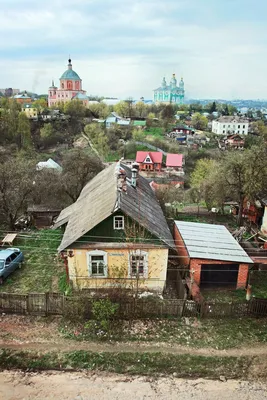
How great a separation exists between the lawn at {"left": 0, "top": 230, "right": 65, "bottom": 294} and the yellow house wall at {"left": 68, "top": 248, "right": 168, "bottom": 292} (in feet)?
5.16

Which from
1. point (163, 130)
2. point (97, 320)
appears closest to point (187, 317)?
point (97, 320)

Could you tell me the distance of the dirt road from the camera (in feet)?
33.8

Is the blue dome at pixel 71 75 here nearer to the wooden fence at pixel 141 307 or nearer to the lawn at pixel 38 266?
the lawn at pixel 38 266

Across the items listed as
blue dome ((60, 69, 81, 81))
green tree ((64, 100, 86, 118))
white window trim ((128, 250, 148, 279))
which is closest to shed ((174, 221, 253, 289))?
white window trim ((128, 250, 148, 279))

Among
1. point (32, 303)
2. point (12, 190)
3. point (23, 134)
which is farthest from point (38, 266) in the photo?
point (23, 134)

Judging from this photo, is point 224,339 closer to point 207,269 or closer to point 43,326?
point 207,269

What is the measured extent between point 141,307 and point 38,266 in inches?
299

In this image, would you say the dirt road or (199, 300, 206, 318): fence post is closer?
the dirt road

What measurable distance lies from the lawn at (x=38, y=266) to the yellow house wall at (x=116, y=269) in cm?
157

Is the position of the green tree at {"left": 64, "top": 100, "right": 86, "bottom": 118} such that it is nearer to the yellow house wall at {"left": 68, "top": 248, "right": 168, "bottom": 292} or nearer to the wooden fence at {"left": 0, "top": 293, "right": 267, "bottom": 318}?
the yellow house wall at {"left": 68, "top": 248, "right": 168, "bottom": 292}

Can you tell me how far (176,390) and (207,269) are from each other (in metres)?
6.74

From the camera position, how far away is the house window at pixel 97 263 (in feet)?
50.6

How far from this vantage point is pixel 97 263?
1563 centimetres

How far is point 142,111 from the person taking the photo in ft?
426
